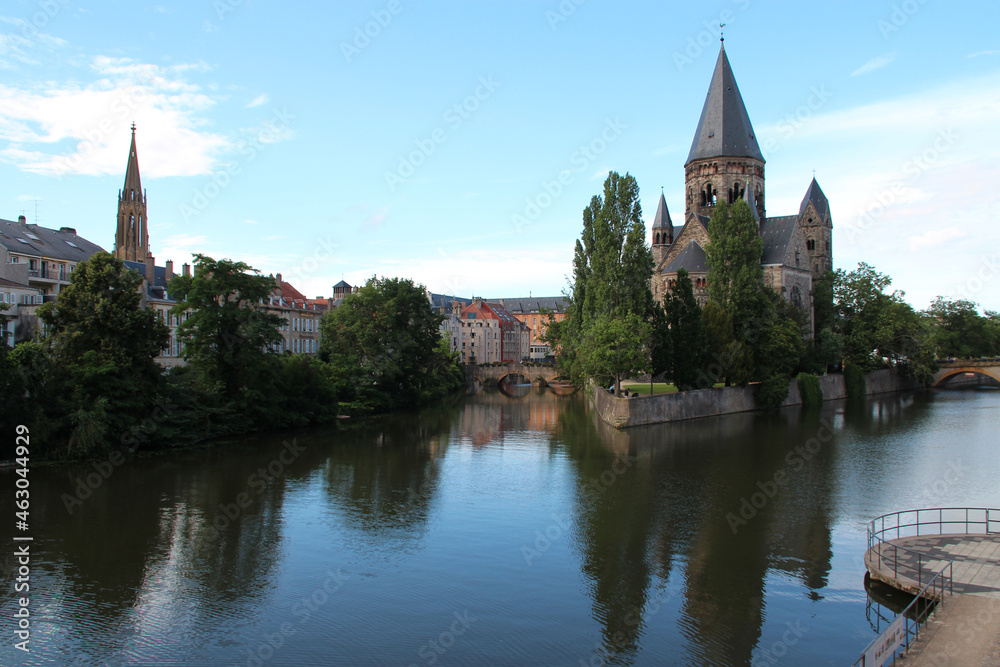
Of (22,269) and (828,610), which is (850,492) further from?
(22,269)

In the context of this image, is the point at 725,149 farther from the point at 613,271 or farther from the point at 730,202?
the point at 613,271

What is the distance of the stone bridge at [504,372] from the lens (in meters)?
93.6

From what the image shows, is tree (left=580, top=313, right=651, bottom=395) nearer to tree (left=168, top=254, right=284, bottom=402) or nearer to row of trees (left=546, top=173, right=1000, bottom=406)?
row of trees (left=546, top=173, right=1000, bottom=406)

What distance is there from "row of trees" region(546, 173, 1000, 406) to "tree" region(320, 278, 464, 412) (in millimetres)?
12252

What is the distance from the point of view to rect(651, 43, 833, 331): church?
235 feet

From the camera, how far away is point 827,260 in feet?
277

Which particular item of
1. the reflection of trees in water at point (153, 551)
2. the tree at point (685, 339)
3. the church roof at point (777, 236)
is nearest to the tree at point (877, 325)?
the church roof at point (777, 236)

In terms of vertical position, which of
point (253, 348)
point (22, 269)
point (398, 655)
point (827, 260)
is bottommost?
point (398, 655)

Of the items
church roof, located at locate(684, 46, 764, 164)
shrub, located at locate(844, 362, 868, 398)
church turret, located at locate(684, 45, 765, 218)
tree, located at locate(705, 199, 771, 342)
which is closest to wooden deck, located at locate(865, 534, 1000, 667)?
tree, located at locate(705, 199, 771, 342)

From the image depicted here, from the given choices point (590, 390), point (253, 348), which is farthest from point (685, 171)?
point (253, 348)

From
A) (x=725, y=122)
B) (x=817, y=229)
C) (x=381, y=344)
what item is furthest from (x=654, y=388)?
(x=817, y=229)

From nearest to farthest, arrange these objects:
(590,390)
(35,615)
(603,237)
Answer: (35,615)
(603,237)
(590,390)

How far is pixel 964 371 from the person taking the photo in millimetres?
83875

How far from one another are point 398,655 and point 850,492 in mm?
19665
